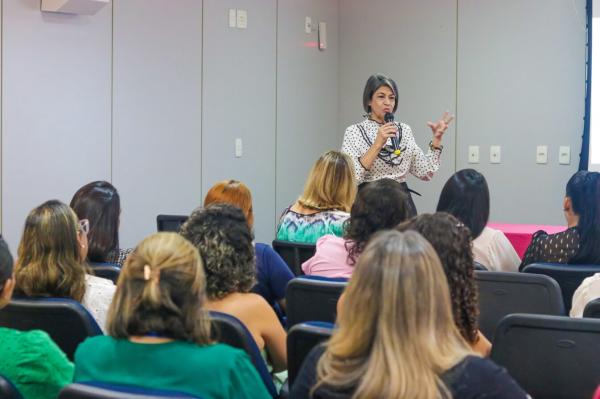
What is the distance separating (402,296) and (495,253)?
7.86 ft

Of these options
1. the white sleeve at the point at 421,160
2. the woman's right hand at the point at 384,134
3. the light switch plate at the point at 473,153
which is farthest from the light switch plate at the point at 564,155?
the woman's right hand at the point at 384,134

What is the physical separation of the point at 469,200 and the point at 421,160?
2.13 meters

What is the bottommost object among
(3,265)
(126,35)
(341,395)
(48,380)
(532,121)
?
(48,380)

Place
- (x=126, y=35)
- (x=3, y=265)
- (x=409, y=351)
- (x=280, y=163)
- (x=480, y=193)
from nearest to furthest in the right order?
1. (x=409, y=351)
2. (x=3, y=265)
3. (x=480, y=193)
4. (x=126, y=35)
5. (x=280, y=163)

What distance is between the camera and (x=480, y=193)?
151 inches

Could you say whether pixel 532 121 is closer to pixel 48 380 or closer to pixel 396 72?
pixel 396 72

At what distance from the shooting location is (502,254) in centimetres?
391

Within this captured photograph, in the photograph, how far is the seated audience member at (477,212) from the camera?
12.6 ft

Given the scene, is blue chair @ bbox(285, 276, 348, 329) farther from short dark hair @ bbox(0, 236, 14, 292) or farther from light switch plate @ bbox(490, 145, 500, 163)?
light switch plate @ bbox(490, 145, 500, 163)

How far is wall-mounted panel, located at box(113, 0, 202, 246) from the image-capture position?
6645mm

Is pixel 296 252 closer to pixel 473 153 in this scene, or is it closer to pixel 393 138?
pixel 393 138

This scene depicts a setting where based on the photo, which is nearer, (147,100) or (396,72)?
(147,100)

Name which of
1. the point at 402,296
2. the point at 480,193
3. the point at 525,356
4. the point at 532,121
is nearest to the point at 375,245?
the point at 402,296

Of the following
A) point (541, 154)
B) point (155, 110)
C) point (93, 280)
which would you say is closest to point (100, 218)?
point (93, 280)
